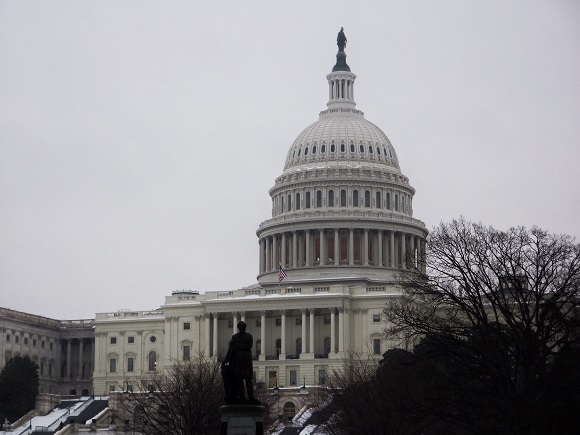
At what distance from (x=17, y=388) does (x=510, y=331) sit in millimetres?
106666

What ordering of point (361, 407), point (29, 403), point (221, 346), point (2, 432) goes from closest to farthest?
point (361, 407) < point (2, 432) < point (29, 403) < point (221, 346)

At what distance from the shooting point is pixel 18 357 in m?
191

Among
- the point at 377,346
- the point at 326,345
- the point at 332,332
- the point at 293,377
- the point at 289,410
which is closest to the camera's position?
the point at 289,410

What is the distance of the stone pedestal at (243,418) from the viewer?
55.8 m

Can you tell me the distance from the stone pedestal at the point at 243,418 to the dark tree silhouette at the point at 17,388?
11344 cm

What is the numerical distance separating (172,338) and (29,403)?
23434 mm

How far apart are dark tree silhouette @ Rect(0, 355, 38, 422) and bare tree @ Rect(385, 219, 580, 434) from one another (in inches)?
3882

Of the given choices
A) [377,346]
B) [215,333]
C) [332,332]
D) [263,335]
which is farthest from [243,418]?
[215,333]

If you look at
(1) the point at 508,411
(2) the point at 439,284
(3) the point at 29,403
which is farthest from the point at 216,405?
(3) the point at 29,403

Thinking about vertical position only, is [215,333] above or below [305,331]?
above

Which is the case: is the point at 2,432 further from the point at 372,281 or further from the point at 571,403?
the point at 571,403

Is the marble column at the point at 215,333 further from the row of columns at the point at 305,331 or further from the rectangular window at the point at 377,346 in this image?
the rectangular window at the point at 377,346

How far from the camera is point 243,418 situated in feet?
184

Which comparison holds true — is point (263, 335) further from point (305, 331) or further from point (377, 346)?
point (377, 346)
